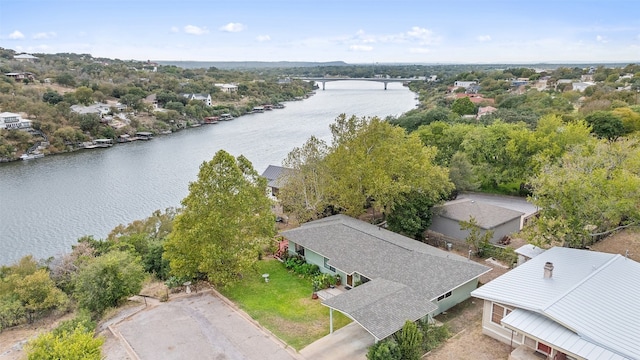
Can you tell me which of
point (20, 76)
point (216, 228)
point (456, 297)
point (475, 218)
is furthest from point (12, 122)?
point (456, 297)

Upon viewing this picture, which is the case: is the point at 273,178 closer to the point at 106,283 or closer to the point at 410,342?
the point at 106,283

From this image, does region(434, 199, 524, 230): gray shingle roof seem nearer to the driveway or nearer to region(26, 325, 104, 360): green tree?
the driveway

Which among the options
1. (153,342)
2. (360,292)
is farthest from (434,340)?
(153,342)

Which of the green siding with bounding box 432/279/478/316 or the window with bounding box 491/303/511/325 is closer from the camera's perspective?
the window with bounding box 491/303/511/325

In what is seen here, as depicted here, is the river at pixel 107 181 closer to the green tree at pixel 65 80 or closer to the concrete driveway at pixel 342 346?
the concrete driveway at pixel 342 346

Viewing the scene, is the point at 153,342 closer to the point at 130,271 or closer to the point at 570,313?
the point at 130,271

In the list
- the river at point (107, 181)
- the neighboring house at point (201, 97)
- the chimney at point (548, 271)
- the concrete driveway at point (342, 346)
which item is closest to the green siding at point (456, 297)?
the concrete driveway at point (342, 346)

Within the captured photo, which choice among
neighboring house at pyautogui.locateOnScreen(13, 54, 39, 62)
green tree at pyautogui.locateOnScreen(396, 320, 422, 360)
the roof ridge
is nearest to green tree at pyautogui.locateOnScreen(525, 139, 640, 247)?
the roof ridge
